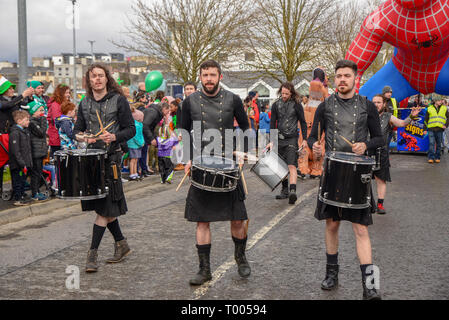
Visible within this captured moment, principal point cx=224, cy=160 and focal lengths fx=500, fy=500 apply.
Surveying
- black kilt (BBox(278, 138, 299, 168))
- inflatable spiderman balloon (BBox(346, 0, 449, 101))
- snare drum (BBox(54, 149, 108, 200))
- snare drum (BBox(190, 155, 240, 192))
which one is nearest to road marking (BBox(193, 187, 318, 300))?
black kilt (BBox(278, 138, 299, 168))

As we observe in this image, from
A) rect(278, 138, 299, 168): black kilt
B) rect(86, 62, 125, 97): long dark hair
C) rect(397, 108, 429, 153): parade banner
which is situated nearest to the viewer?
rect(86, 62, 125, 97): long dark hair

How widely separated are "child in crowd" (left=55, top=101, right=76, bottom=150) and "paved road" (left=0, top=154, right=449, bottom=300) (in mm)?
1580

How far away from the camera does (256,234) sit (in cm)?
614

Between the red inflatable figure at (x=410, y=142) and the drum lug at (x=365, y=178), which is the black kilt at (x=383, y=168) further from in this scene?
the red inflatable figure at (x=410, y=142)

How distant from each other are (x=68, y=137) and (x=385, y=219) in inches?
217

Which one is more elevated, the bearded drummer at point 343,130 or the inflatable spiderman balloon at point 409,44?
the inflatable spiderman balloon at point 409,44

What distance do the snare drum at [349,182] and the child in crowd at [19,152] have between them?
539cm

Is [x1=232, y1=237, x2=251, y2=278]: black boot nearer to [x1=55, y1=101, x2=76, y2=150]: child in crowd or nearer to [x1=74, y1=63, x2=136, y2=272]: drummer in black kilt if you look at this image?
[x1=74, y1=63, x2=136, y2=272]: drummer in black kilt

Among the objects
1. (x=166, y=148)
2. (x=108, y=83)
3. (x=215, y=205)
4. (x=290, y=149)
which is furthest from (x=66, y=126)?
(x=215, y=205)

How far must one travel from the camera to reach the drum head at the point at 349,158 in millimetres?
4043

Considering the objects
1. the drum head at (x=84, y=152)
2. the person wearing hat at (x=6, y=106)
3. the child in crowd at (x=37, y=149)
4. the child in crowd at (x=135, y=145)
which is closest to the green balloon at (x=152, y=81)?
the child in crowd at (x=135, y=145)

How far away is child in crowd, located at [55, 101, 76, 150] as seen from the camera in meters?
8.84

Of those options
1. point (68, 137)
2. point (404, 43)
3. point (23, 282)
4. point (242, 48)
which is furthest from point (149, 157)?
point (242, 48)
